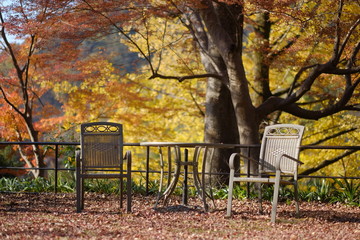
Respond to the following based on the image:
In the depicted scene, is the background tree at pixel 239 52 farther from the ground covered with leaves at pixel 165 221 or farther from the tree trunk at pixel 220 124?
the ground covered with leaves at pixel 165 221

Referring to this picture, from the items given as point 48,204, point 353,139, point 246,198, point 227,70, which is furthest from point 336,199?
point 353,139

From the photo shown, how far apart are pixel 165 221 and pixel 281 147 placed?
159 centimetres

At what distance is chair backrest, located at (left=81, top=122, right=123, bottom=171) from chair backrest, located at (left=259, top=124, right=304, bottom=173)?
164cm

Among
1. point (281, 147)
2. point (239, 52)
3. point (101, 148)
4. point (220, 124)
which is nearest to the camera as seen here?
point (281, 147)

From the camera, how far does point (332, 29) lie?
675 cm

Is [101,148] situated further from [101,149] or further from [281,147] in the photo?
[281,147]

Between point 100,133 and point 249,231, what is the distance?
217 centimetres

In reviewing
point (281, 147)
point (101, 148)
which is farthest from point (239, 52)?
point (101, 148)

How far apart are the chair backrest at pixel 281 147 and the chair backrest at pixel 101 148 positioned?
1.64 meters

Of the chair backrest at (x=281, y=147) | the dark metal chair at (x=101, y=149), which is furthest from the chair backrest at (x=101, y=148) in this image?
the chair backrest at (x=281, y=147)

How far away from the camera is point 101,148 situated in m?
5.80

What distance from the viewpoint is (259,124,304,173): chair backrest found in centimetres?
554

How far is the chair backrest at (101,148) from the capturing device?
5.75 metres

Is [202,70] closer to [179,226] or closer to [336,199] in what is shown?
[336,199]
